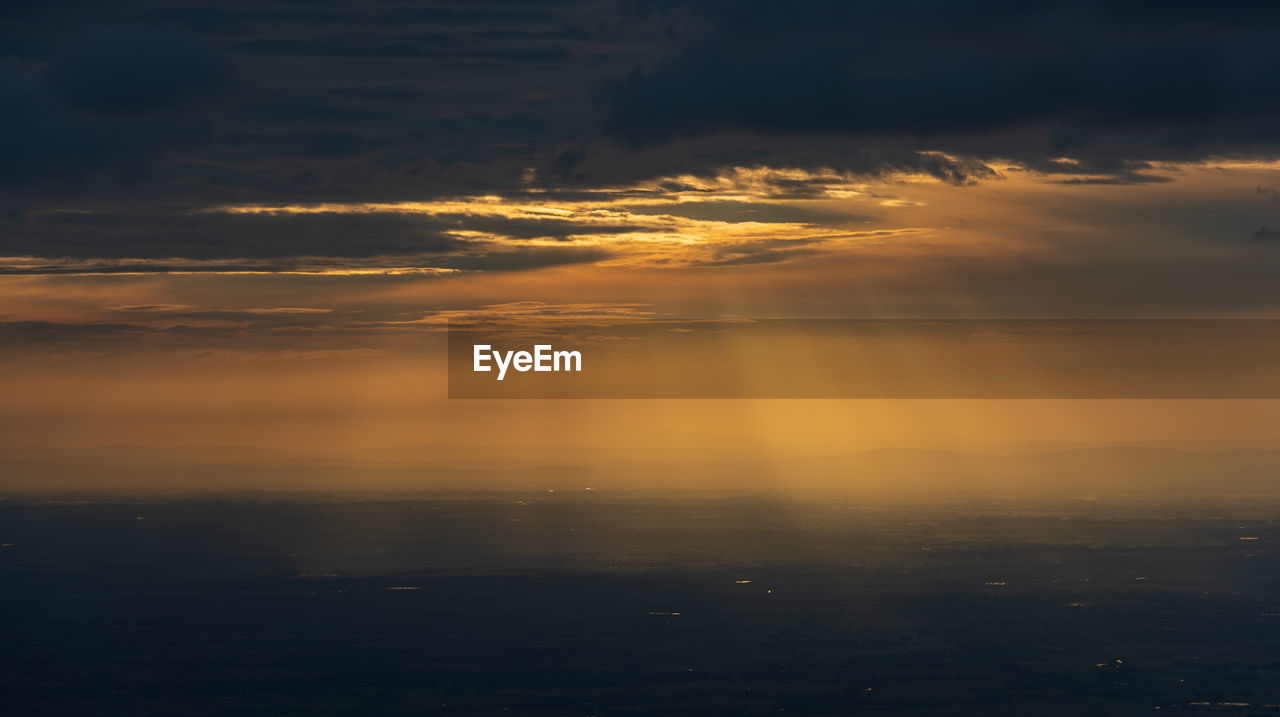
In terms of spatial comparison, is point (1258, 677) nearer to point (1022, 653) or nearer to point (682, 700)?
point (1022, 653)

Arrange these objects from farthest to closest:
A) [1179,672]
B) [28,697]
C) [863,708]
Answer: [1179,672], [28,697], [863,708]

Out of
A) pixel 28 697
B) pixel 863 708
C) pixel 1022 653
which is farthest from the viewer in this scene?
pixel 1022 653

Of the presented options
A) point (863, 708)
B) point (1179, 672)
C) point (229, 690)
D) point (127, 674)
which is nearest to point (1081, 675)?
point (1179, 672)

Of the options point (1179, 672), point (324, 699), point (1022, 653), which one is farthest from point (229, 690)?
point (1179, 672)

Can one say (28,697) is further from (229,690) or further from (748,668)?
(748,668)

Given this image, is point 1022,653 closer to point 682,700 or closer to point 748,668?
point 748,668

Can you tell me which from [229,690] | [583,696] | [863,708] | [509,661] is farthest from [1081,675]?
[229,690]

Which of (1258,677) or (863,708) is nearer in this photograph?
(863,708)

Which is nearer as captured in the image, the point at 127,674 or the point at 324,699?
the point at 324,699

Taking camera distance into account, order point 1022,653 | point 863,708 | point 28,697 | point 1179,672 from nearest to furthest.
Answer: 1. point 863,708
2. point 28,697
3. point 1179,672
4. point 1022,653
